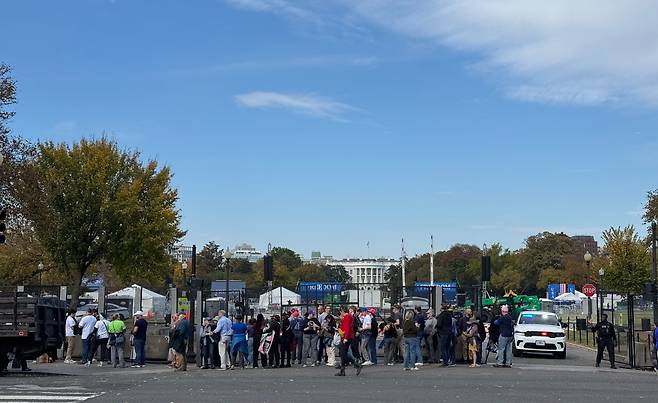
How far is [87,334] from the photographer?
26.6m

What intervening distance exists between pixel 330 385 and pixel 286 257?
473ft

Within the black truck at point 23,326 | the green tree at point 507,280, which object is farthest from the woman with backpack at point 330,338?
the green tree at point 507,280

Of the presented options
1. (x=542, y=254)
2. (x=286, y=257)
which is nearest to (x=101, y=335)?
(x=542, y=254)

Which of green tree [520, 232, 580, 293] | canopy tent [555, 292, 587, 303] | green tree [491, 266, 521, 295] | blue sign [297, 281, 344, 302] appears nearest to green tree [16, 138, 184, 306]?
blue sign [297, 281, 344, 302]

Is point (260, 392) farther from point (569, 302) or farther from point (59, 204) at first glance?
point (569, 302)

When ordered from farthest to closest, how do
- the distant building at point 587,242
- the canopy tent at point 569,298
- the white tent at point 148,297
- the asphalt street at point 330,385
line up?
the distant building at point 587,242 < the canopy tent at point 569,298 < the white tent at point 148,297 < the asphalt street at point 330,385

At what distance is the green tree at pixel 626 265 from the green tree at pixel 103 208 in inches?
1190

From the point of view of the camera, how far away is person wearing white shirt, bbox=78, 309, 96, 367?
26.5 m

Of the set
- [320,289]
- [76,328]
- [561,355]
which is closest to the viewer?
[76,328]

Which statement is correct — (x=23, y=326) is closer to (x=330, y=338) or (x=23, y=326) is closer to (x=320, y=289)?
(x=330, y=338)

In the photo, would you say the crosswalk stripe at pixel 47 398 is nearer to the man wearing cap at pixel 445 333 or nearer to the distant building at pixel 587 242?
the man wearing cap at pixel 445 333

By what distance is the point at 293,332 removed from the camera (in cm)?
2592

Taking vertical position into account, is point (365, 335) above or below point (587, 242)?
below

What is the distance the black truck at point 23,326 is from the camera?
21312 mm
